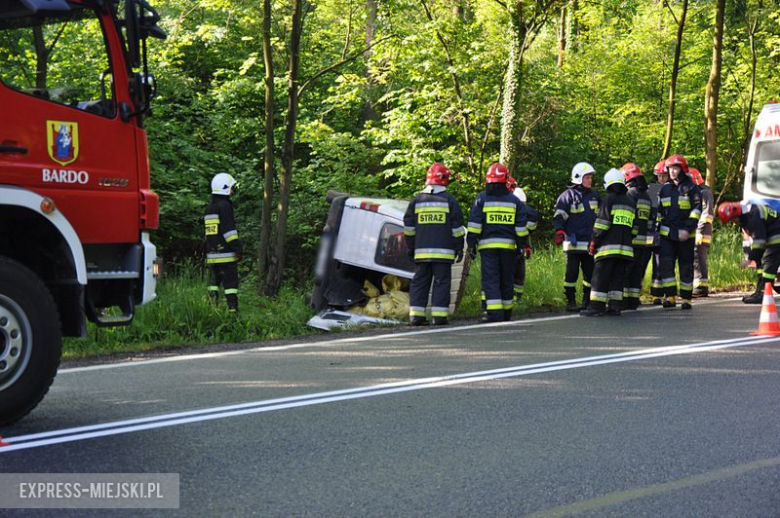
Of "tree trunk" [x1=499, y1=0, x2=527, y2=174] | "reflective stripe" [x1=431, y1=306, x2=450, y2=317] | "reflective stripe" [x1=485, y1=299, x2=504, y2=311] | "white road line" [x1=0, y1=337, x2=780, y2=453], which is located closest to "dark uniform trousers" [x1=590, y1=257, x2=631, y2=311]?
"reflective stripe" [x1=485, y1=299, x2=504, y2=311]

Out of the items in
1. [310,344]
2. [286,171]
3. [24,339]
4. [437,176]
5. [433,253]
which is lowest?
[310,344]

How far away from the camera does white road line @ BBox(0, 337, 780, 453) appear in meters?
5.03

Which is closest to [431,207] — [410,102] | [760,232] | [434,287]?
[434,287]

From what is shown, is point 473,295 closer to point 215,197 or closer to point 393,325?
point 393,325

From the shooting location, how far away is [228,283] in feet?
38.1

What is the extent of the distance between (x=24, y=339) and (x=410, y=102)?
48.1 feet

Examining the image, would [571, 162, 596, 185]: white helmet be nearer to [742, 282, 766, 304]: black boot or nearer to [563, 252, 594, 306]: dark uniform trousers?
[563, 252, 594, 306]: dark uniform trousers

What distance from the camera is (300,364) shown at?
765cm

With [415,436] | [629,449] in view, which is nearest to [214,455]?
[415,436]

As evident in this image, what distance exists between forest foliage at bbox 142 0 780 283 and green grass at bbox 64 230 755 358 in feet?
13.3

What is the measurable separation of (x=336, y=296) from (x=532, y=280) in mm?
3517

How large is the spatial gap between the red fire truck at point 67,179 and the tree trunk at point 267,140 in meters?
7.34

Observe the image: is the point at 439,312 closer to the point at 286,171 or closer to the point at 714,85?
the point at 286,171

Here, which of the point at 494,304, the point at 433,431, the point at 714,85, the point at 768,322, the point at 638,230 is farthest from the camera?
the point at 714,85
